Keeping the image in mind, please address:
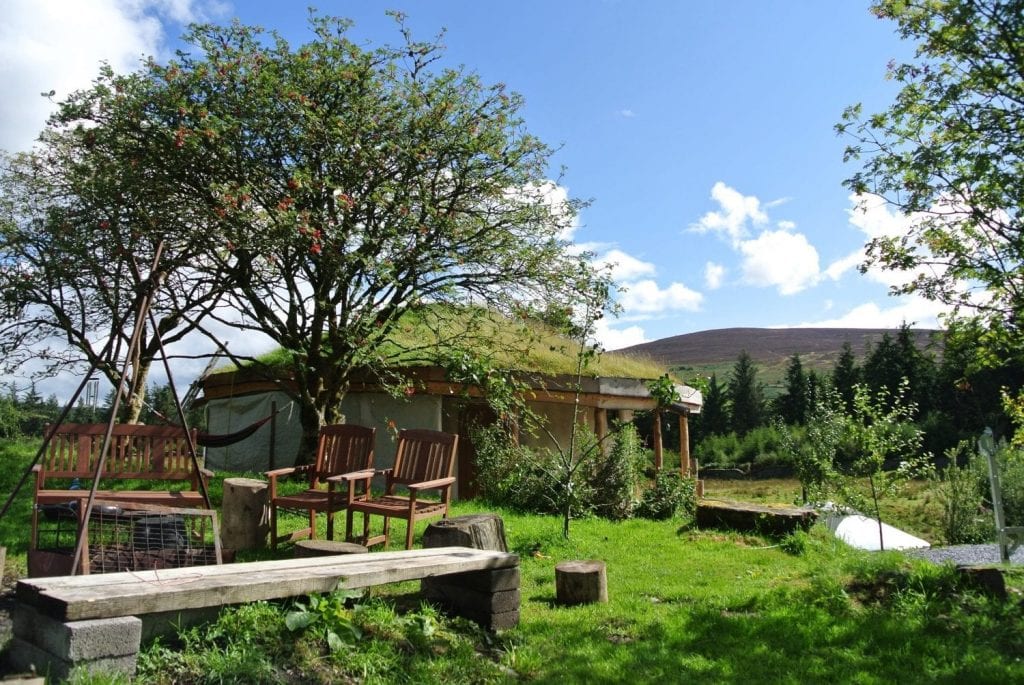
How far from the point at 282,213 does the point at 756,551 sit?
6247 millimetres

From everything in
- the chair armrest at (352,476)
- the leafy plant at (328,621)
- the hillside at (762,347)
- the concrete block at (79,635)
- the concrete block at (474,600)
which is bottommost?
the concrete block at (474,600)

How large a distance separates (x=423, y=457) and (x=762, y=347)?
65.7m

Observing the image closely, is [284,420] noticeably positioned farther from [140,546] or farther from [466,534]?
[466,534]

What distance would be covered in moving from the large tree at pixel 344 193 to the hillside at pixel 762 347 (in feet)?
160

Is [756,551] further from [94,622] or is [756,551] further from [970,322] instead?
[94,622]

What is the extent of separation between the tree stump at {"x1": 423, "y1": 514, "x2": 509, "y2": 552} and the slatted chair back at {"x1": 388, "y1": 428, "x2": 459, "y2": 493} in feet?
4.18

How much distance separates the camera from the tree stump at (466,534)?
498cm

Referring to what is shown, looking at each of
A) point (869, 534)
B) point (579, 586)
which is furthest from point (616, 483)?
point (579, 586)

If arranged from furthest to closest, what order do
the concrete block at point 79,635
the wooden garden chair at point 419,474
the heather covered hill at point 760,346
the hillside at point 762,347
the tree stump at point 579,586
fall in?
1. the heather covered hill at point 760,346
2. the hillside at point 762,347
3. the wooden garden chair at point 419,474
4. the tree stump at point 579,586
5. the concrete block at point 79,635

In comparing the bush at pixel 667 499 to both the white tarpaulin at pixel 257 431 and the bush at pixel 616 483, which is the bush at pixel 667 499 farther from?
the white tarpaulin at pixel 257 431

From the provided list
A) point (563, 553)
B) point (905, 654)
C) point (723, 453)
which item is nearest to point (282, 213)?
point (563, 553)

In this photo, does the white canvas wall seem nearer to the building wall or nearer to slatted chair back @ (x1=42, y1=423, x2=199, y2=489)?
the building wall

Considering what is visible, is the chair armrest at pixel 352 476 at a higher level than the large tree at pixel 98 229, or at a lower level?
lower

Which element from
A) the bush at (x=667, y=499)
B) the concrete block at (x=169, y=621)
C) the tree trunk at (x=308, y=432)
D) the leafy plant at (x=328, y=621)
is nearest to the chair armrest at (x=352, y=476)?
the leafy plant at (x=328, y=621)
